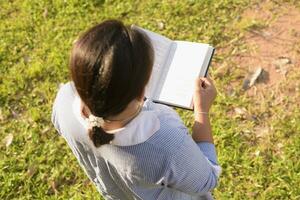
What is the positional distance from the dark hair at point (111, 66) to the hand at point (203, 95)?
58 centimetres

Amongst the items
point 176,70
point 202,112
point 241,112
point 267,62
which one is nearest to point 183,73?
point 176,70

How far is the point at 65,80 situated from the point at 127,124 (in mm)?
2378

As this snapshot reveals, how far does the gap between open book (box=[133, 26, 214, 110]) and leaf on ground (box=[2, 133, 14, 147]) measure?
1.83 meters

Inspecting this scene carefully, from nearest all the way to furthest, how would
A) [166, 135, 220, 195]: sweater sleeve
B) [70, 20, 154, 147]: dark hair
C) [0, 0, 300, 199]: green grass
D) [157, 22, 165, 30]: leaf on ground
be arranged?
[70, 20, 154, 147]: dark hair, [166, 135, 220, 195]: sweater sleeve, [0, 0, 300, 199]: green grass, [157, 22, 165, 30]: leaf on ground

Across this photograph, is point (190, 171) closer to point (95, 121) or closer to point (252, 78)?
point (95, 121)

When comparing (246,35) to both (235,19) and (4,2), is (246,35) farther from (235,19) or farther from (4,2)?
(4,2)

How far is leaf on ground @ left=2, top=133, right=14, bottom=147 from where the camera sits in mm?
3479

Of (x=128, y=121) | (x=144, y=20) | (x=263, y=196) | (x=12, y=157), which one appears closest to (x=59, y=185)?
(x=12, y=157)

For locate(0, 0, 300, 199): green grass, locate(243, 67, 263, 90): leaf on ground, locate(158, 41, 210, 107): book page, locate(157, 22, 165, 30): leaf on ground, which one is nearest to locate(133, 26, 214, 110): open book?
locate(158, 41, 210, 107): book page

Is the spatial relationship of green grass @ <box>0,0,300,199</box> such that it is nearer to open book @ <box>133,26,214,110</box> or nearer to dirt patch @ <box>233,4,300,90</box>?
dirt patch @ <box>233,4,300,90</box>

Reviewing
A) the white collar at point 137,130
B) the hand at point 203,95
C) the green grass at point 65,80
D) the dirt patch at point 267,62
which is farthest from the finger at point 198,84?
the dirt patch at point 267,62

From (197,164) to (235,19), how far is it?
2417 mm

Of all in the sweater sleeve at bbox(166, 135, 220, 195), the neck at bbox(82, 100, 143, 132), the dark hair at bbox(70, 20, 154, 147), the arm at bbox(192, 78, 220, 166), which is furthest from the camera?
the arm at bbox(192, 78, 220, 166)

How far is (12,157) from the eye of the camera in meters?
3.39
